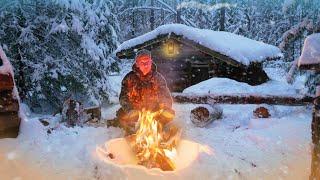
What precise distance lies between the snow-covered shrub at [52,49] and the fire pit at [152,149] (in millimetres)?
9020

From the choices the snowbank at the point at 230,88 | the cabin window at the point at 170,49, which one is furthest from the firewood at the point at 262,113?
the cabin window at the point at 170,49

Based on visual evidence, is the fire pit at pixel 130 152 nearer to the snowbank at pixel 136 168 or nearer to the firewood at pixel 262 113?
the snowbank at pixel 136 168

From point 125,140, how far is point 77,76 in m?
9.14

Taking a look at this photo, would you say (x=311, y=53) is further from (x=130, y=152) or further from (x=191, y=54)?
(x=191, y=54)

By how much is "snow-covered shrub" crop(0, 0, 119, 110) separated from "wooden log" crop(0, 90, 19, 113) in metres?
8.31

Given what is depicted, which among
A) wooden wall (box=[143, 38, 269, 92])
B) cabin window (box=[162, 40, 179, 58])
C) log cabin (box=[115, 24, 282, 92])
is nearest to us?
log cabin (box=[115, 24, 282, 92])

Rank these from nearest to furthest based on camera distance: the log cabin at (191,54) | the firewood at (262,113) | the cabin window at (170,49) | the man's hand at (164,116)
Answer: the man's hand at (164,116) → the firewood at (262,113) → the log cabin at (191,54) → the cabin window at (170,49)

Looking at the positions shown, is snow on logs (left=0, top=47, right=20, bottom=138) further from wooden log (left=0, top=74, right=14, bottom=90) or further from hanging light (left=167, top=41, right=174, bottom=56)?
hanging light (left=167, top=41, right=174, bottom=56)

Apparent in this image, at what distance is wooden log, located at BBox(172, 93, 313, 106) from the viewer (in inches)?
435

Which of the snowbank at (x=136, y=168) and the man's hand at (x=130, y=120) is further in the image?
the man's hand at (x=130, y=120)

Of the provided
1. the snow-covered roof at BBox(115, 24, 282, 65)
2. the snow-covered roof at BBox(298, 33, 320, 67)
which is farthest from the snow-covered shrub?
the snow-covered roof at BBox(298, 33, 320, 67)

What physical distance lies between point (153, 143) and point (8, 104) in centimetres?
247

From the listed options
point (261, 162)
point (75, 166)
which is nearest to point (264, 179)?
point (261, 162)

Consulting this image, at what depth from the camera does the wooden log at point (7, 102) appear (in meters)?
6.02
